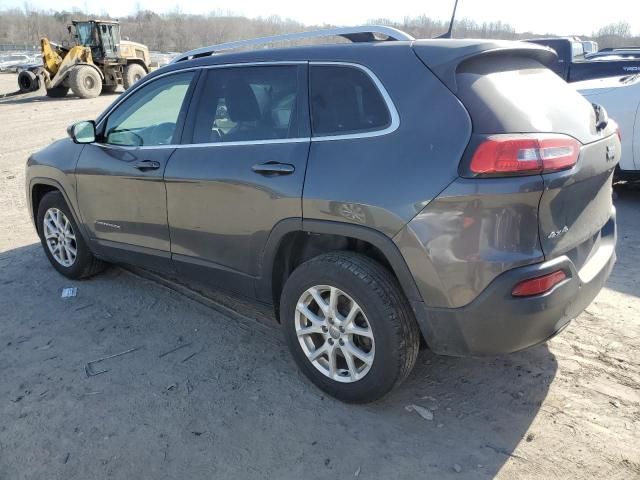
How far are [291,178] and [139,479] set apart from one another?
160 centimetres

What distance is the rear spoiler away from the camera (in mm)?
2588

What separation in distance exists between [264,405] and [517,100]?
78.4 inches

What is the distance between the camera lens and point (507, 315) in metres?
2.48

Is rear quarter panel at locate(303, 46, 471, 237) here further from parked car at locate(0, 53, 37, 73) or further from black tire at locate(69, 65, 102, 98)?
parked car at locate(0, 53, 37, 73)

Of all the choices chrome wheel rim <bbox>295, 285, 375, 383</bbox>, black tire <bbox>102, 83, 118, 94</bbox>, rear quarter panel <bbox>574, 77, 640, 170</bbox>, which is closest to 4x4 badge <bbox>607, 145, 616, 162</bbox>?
chrome wheel rim <bbox>295, 285, 375, 383</bbox>

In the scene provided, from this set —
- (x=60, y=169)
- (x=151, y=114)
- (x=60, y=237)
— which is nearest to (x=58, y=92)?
(x=60, y=237)

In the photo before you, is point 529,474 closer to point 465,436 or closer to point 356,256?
point 465,436

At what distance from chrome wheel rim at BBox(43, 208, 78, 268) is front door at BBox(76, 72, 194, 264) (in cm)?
40

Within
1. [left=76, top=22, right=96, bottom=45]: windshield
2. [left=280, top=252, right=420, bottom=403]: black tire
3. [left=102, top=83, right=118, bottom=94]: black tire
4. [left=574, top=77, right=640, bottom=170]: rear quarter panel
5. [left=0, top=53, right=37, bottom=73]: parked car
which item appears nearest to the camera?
[left=280, top=252, right=420, bottom=403]: black tire

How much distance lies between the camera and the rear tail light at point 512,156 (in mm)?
2381

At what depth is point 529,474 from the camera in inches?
98.5

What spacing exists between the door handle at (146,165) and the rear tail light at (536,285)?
234cm

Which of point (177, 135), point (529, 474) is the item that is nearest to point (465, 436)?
point (529, 474)

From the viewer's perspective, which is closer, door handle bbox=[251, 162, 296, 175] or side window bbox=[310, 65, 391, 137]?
side window bbox=[310, 65, 391, 137]
